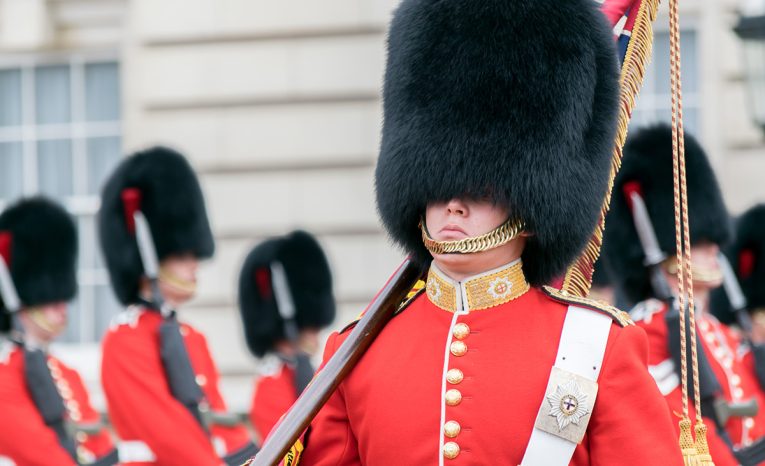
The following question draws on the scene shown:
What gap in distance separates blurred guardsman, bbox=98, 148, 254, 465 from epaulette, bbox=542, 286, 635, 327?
122 inches

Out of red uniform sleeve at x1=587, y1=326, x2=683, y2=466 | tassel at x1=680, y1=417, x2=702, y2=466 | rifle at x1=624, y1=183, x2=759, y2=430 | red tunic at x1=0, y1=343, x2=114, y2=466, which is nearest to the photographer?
red uniform sleeve at x1=587, y1=326, x2=683, y2=466

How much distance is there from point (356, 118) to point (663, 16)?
78.5 inches

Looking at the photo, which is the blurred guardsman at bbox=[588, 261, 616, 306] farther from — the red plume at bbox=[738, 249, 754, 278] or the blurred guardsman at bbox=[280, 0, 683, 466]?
the blurred guardsman at bbox=[280, 0, 683, 466]

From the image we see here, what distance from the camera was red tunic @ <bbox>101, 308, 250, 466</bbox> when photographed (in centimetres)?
588

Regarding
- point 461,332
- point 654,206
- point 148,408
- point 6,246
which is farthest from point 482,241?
point 6,246

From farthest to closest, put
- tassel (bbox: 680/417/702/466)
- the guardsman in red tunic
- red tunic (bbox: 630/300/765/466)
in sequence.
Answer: the guardsman in red tunic
red tunic (bbox: 630/300/765/466)
tassel (bbox: 680/417/702/466)

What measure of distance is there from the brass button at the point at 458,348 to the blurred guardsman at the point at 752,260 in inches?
163

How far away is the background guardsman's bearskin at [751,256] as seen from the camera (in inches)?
272

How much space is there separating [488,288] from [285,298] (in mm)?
4956

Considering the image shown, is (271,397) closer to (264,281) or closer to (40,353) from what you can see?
(264,281)

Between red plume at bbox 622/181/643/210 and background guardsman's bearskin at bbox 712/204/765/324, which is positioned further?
background guardsman's bearskin at bbox 712/204/765/324

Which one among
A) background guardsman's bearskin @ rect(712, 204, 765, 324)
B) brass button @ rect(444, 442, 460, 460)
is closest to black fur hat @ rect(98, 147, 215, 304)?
background guardsman's bearskin @ rect(712, 204, 765, 324)

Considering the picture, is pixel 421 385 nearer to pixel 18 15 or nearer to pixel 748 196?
pixel 748 196

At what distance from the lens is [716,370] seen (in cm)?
529
